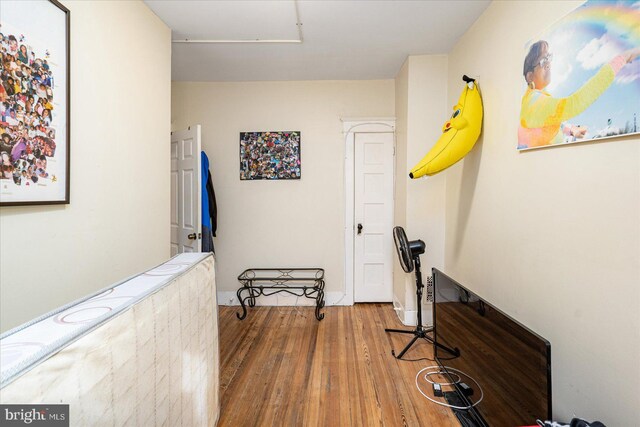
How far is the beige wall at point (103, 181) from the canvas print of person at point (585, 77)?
2.37 m

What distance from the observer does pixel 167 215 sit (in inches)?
94.4

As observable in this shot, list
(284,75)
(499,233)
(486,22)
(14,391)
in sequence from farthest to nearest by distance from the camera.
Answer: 1. (284,75)
2. (486,22)
3. (499,233)
4. (14,391)

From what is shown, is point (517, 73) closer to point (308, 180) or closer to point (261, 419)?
point (308, 180)

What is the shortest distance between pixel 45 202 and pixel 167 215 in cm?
102

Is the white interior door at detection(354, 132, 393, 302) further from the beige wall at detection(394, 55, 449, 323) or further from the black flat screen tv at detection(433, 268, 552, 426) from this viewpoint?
the black flat screen tv at detection(433, 268, 552, 426)

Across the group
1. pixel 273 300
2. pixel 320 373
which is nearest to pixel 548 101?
pixel 320 373

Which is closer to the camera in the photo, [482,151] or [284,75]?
[482,151]

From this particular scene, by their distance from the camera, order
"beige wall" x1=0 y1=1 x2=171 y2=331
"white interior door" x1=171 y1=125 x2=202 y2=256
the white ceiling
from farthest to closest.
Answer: "white interior door" x1=171 y1=125 x2=202 y2=256 → the white ceiling → "beige wall" x1=0 y1=1 x2=171 y2=331

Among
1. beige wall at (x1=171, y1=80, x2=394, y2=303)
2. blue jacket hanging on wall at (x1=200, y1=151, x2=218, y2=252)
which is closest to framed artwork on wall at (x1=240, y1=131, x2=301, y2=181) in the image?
beige wall at (x1=171, y1=80, x2=394, y2=303)

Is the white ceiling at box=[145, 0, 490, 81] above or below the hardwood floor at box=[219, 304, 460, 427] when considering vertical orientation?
above

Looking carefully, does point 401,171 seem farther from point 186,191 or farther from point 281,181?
point 186,191

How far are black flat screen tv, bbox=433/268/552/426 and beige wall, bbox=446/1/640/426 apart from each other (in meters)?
0.28

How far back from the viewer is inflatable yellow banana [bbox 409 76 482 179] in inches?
85.8

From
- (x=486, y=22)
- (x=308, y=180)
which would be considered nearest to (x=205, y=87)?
(x=308, y=180)
